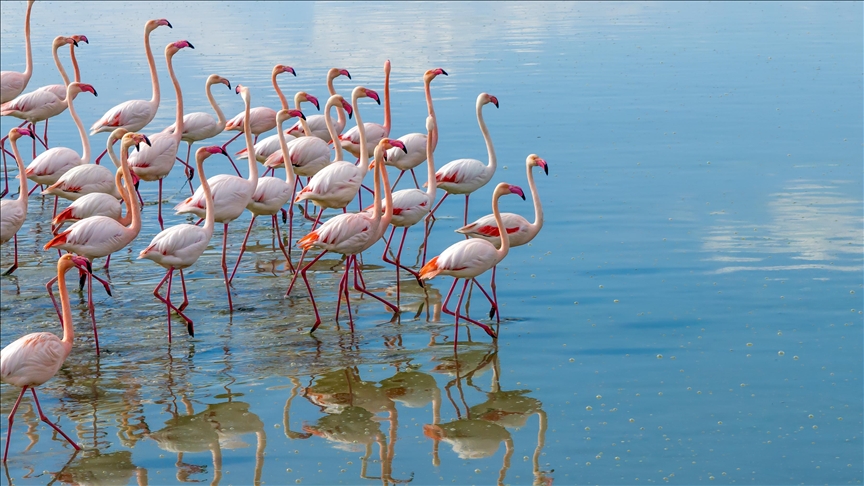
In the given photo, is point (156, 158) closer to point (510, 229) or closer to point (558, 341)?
point (510, 229)

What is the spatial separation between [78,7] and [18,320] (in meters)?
27.9

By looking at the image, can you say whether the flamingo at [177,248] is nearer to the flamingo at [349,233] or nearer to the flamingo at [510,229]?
the flamingo at [349,233]

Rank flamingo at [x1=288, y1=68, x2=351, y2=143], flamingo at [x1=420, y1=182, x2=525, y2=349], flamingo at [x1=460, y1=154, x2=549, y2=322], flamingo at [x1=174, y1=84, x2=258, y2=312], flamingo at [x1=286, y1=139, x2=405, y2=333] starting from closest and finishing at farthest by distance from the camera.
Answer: flamingo at [x1=420, y1=182, x2=525, y2=349] → flamingo at [x1=286, y1=139, x2=405, y2=333] → flamingo at [x1=460, y1=154, x2=549, y2=322] → flamingo at [x1=174, y1=84, x2=258, y2=312] → flamingo at [x1=288, y1=68, x2=351, y2=143]

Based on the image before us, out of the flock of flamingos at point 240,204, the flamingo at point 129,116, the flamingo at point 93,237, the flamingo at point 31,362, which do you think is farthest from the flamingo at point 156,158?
the flamingo at point 31,362

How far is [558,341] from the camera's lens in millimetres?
7324

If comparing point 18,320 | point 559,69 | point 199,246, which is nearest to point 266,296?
point 199,246

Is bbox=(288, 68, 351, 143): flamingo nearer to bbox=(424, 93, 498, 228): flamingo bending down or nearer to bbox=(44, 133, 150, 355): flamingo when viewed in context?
bbox=(424, 93, 498, 228): flamingo bending down

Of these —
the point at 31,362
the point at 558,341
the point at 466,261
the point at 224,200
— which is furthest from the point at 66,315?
the point at 558,341

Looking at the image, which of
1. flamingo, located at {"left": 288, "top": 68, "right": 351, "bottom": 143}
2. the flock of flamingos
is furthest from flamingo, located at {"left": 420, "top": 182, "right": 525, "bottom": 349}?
flamingo, located at {"left": 288, "top": 68, "right": 351, "bottom": 143}

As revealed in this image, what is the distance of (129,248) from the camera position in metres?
9.72

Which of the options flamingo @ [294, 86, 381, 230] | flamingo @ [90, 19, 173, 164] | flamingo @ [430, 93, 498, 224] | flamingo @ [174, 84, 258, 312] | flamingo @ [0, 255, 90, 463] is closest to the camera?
flamingo @ [0, 255, 90, 463]

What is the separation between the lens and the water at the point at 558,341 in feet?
19.0

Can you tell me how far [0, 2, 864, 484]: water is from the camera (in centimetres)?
580

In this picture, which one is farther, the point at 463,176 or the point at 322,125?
the point at 322,125
